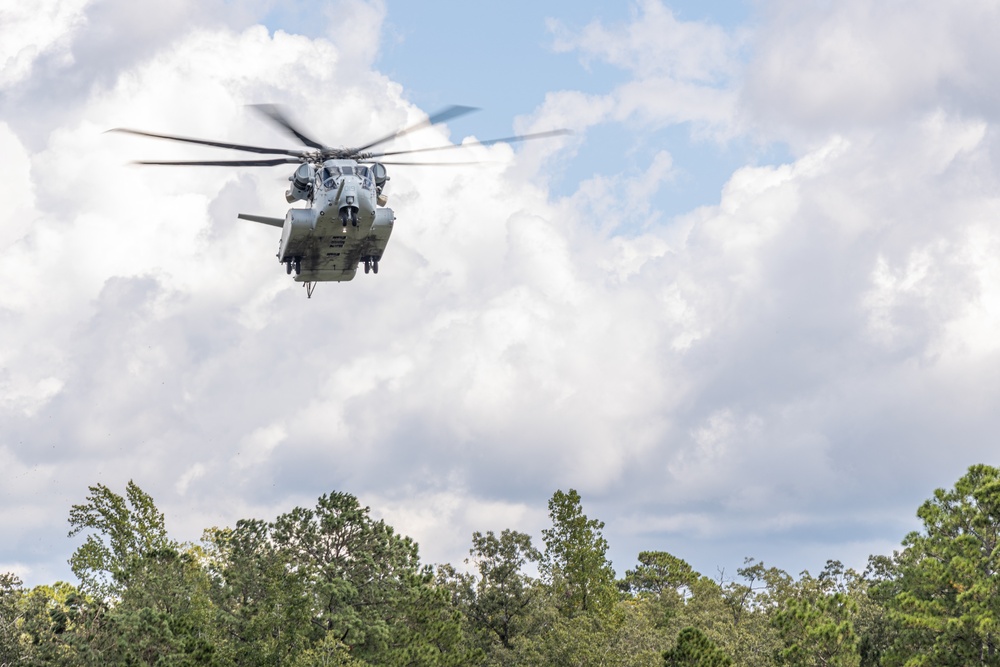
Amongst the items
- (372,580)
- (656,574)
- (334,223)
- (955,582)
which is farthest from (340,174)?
(656,574)

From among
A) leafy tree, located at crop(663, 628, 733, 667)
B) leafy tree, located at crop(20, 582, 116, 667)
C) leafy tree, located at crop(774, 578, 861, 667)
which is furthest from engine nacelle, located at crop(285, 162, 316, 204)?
leafy tree, located at crop(774, 578, 861, 667)

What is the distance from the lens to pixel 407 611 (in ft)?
218

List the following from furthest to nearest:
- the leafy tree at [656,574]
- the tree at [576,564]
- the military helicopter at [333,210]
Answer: the leafy tree at [656,574] < the tree at [576,564] < the military helicopter at [333,210]

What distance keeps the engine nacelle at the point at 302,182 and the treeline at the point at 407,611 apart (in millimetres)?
16566

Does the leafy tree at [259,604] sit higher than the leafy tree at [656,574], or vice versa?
the leafy tree at [656,574]

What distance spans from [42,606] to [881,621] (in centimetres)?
3991

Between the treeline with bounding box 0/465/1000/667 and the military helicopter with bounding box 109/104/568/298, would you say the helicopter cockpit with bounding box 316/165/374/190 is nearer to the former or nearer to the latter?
the military helicopter with bounding box 109/104/568/298

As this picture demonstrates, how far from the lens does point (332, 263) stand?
193ft

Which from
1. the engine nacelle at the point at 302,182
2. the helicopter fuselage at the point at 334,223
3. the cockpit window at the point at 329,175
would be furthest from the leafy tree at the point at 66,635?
the cockpit window at the point at 329,175

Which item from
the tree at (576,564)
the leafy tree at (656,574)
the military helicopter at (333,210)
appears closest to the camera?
the military helicopter at (333,210)

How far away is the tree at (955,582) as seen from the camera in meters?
56.5

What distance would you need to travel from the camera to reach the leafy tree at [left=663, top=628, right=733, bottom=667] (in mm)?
55188

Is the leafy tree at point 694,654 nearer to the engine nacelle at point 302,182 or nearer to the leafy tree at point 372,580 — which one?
the leafy tree at point 372,580

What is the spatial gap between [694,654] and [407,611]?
16.3 m
